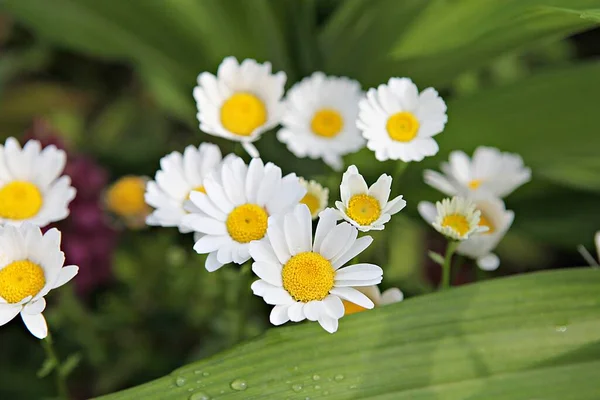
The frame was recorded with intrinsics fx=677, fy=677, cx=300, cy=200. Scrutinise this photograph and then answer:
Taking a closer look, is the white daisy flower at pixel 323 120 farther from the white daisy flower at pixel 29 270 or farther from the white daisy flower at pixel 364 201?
the white daisy flower at pixel 29 270

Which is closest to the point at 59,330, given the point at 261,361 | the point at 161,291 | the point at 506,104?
the point at 161,291

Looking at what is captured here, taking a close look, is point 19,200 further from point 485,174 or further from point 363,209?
point 485,174

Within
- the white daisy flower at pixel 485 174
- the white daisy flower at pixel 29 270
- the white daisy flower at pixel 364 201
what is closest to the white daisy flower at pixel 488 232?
the white daisy flower at pixel 485 174

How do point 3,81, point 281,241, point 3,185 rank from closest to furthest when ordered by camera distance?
point 281,241
point 3,185
point 3,81

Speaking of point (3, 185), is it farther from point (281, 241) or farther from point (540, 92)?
point (540, 92)

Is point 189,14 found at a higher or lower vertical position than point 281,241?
higher

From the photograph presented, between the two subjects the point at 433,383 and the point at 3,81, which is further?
the point at 3,81
